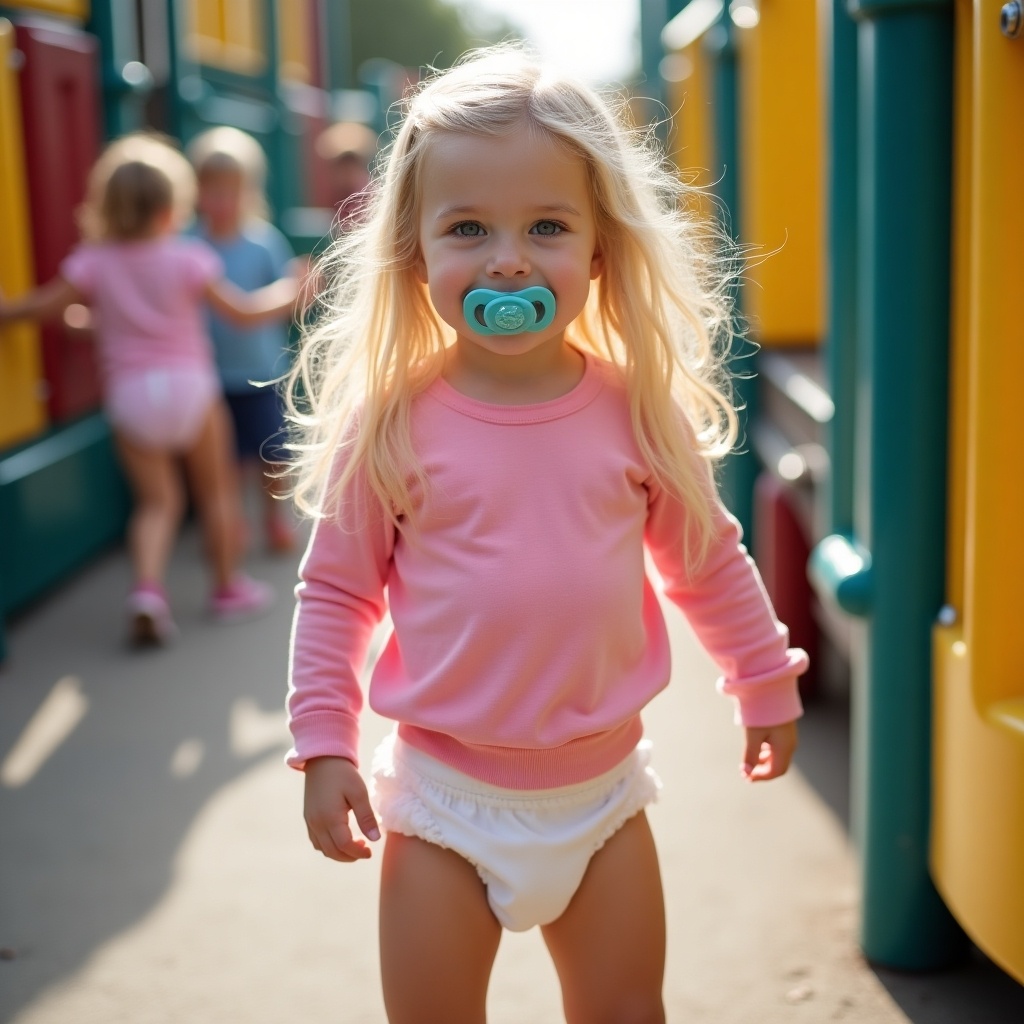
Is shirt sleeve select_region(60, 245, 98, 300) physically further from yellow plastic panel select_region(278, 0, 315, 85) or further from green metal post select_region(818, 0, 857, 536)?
yellow plastic panel select_region(278, 0, 315, 85)

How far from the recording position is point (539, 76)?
1699 millimetres

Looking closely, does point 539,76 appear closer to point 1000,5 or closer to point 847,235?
point 1000,5

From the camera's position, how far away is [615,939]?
1.72 m

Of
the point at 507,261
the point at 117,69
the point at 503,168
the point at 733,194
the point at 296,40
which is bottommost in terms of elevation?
the point at 507,261

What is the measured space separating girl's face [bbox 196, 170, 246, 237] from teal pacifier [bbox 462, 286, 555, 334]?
420 centimetres

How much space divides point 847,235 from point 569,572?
124cm

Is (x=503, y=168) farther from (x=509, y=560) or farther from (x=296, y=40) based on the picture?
(x=296, y=40)

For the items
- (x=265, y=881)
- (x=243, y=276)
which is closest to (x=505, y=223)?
(x=265, y=881)

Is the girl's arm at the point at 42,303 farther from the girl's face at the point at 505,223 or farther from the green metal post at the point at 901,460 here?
the girl's face at the point at 505,223

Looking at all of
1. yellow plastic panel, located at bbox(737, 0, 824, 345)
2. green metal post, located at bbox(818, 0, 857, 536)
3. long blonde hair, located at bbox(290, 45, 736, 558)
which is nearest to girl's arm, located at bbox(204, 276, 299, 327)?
yellow plastic panel, located at bbox(737, 0, 824, 345)

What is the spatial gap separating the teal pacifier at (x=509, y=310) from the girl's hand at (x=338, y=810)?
54cm

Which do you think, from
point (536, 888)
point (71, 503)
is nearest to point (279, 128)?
point (71, 503)

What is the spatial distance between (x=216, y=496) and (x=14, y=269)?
1022 millimetres

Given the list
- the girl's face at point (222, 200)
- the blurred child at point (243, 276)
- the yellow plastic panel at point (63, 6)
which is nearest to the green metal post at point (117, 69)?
the yellow plastic panel at point (63, 6)
